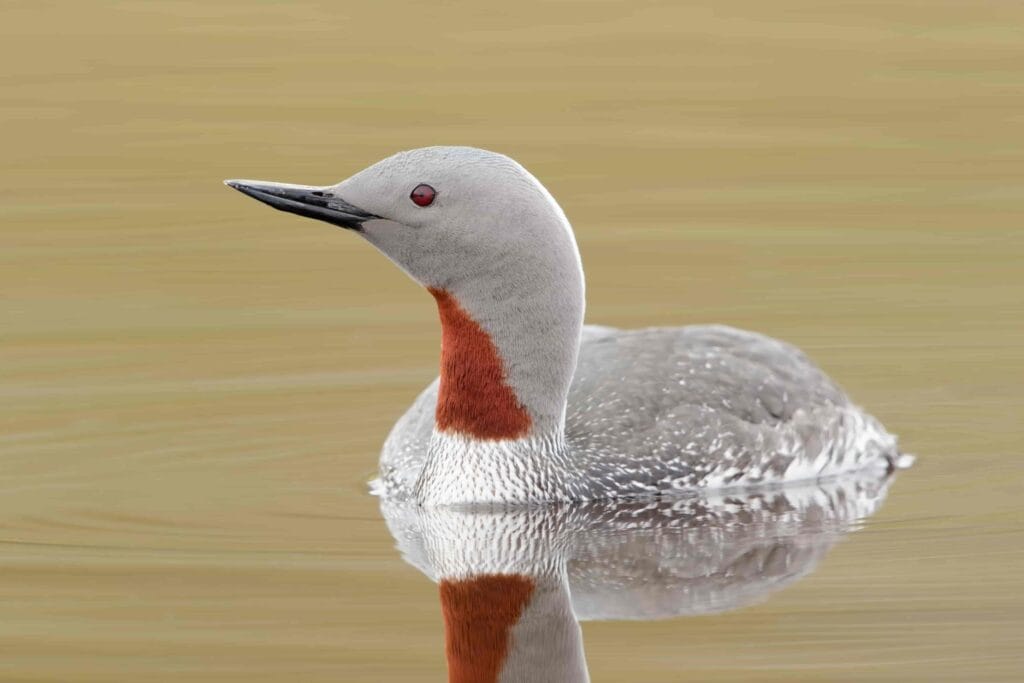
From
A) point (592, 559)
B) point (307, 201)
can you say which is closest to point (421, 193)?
point (307, 201)

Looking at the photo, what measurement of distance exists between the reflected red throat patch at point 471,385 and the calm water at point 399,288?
48 centimetres

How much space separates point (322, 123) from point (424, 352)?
5.10m

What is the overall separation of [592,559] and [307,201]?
1524 millimetres

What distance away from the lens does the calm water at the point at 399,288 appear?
7.06 meters

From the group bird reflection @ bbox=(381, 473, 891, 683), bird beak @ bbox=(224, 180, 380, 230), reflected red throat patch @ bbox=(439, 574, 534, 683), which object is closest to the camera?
reflected red throat patch @ bbox=(439, 574, 534, 683)

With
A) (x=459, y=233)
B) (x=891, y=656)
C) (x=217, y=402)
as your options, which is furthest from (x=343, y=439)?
(x=891, y=656)

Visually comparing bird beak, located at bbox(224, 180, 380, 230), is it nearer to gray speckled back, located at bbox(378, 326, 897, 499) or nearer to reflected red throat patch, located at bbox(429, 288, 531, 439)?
reflected red throat patch, located at bbox(429, 288, 531, 439)

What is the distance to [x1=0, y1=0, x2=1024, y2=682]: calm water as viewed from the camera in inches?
278

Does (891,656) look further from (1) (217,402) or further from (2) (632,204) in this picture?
(2) (632,204)

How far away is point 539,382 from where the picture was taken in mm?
8609

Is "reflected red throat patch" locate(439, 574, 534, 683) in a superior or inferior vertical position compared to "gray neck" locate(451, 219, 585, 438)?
inferior

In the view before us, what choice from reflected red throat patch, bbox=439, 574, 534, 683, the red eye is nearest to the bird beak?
the red eye

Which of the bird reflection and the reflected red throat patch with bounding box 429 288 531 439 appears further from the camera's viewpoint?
the reflected red throat patch with bounding box 429 288 531 439

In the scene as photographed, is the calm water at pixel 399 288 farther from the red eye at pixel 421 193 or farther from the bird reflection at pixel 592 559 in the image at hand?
the red eye at pixel 421 193
